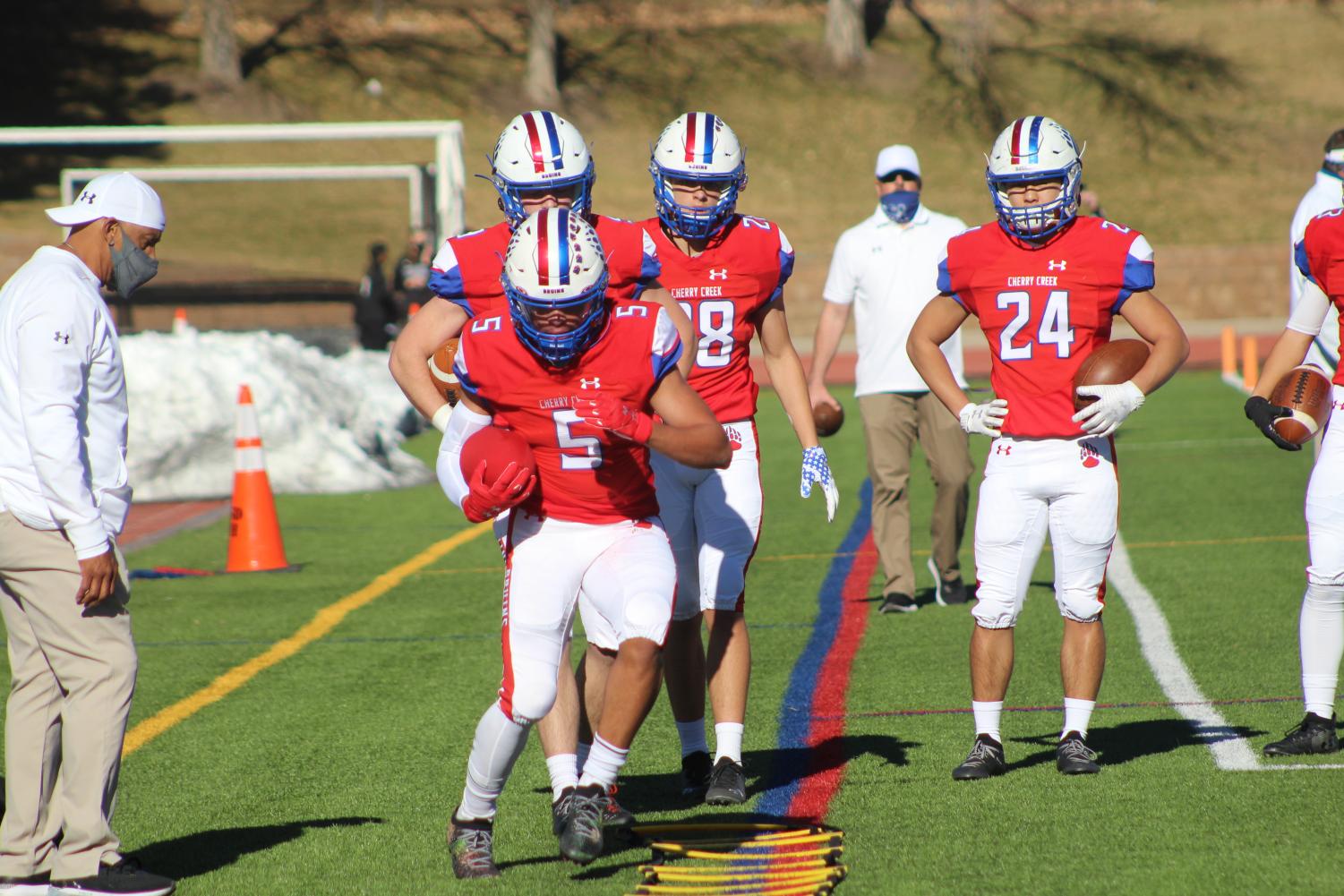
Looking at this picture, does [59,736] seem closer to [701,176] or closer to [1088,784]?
[701,176]

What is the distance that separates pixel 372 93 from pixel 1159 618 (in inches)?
1419

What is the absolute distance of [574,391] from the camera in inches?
182

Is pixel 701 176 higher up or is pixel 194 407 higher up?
pixel 701 176

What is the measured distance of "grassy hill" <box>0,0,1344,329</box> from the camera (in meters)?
37.8

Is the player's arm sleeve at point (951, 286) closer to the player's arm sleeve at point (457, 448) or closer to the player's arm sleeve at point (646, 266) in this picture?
the player's arm sleeve at point (646, 266)

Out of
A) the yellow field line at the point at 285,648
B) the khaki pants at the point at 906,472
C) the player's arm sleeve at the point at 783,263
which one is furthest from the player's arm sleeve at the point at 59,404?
the khaki pants at the point at 906,472

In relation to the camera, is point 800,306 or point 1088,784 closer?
point 1088,784

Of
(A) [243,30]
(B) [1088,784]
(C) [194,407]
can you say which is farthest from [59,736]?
(A) [243,30]

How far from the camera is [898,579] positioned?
28.8ft

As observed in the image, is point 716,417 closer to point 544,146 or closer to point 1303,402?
point 544,146

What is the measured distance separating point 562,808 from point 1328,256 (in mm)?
3170

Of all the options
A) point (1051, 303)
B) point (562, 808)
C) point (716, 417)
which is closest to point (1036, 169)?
point (1051, 303)

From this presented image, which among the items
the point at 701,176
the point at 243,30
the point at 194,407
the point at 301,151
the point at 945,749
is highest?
the point at 243,30

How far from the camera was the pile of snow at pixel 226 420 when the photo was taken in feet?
45.1
